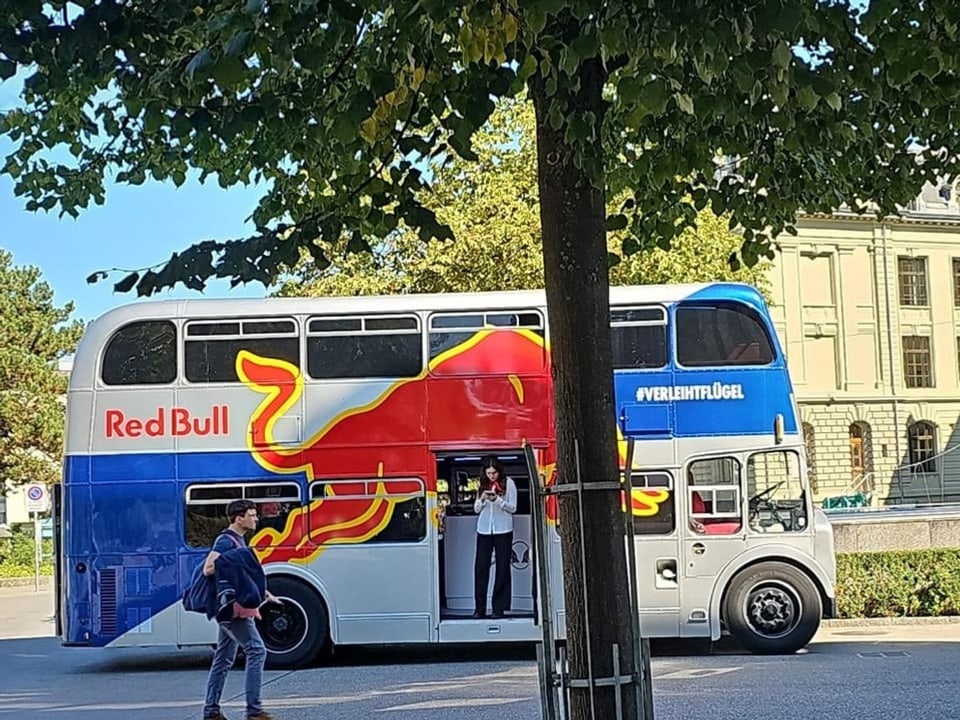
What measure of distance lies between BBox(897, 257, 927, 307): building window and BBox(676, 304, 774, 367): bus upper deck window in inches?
1822

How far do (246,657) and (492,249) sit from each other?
12.3 m

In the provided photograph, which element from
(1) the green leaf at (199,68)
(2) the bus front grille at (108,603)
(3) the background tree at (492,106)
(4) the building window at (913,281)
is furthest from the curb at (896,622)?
(4) the building window at (913,281)

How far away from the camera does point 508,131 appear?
74.4 feet

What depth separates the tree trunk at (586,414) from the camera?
4.96m

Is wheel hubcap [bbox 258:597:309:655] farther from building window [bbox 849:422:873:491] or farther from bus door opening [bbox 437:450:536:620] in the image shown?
building window [bbox 849:422:873:491]

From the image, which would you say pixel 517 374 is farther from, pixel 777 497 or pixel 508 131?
pixel 508 131

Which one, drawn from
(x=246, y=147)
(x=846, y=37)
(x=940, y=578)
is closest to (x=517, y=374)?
(x=940, y=578)

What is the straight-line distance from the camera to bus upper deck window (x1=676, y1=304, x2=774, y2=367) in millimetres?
15031

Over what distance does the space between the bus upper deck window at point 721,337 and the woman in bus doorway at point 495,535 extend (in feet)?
8.30

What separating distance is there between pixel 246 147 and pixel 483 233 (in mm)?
15130

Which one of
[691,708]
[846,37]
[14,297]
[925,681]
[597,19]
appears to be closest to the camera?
[597,19]

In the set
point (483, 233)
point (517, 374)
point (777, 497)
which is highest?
point (483, 233)

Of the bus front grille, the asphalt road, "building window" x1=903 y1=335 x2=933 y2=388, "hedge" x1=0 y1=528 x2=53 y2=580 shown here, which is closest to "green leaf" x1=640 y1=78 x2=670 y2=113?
the asphalt road

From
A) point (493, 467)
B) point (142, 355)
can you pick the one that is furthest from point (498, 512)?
point (142, 355)
